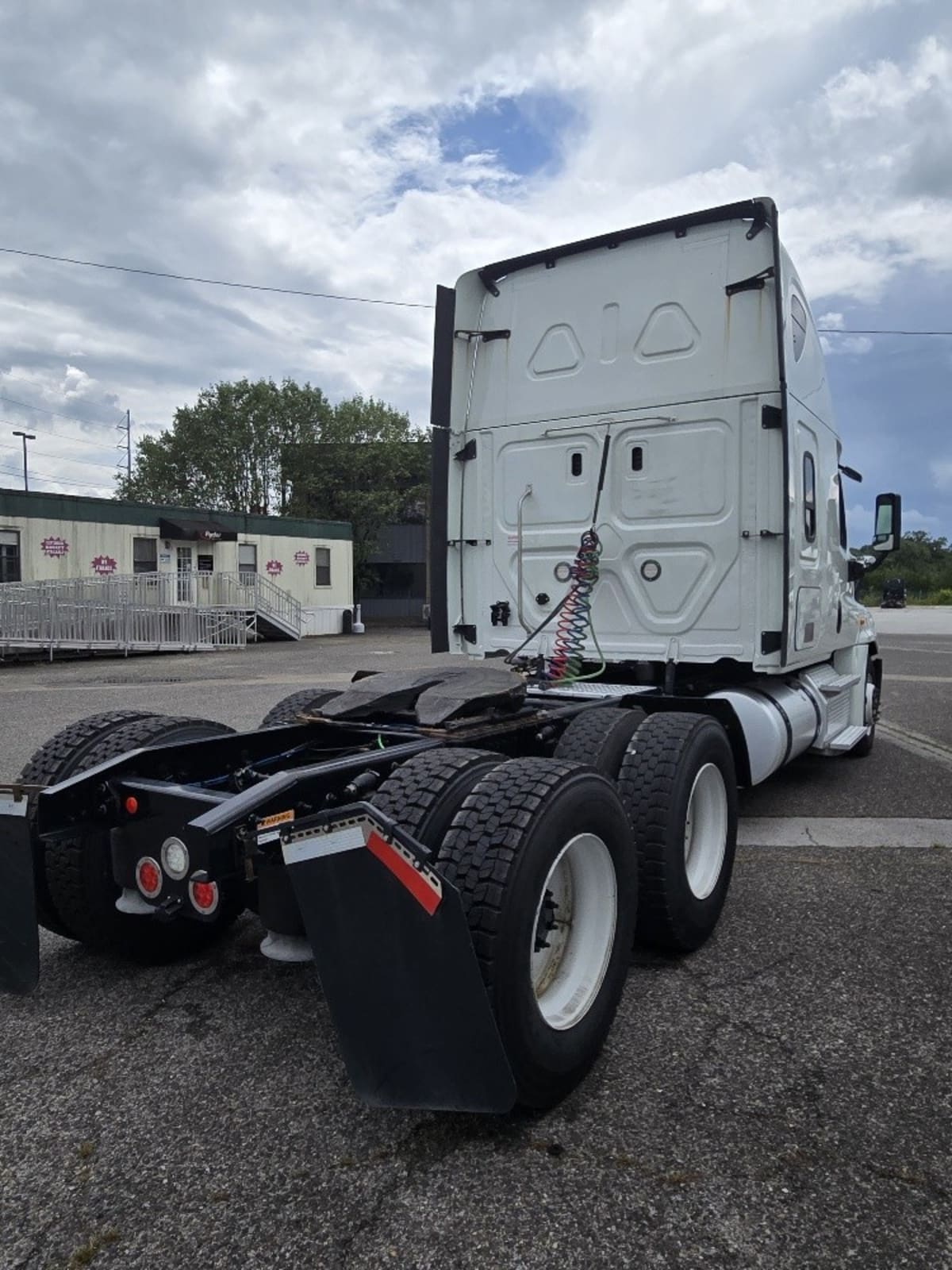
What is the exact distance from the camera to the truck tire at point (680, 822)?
343 cm

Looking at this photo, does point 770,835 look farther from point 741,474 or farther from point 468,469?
point 468,469

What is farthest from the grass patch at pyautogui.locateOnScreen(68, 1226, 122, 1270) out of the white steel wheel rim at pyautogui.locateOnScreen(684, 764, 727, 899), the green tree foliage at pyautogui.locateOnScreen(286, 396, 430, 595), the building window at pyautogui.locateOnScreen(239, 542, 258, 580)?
the green tree foliage at pyautogui.locateOnScreen(286, 396, 430, 595)

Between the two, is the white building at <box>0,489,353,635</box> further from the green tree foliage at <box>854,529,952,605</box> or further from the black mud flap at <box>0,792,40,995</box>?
the green tree foliage at <box>854,529,952,605</box>

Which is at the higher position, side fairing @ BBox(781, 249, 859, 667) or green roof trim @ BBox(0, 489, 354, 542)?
green roof trim @ BBox(0, 489, 354, 542)

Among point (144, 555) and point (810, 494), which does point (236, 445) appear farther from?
point (810, 494)

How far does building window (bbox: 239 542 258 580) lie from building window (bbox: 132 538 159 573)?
314cm

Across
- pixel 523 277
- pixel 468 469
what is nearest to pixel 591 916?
pixel 468 469

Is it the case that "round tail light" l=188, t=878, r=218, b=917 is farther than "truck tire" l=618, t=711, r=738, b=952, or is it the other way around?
"truck tire" l=618, t=711, r=738, b=952

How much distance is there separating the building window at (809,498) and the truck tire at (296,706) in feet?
10.1

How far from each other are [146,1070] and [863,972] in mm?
2513

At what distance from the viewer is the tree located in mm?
41719

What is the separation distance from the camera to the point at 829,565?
21.1ft

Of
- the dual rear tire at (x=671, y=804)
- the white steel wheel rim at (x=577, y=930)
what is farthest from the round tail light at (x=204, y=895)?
the dual rear tire at (x=671, y=804)

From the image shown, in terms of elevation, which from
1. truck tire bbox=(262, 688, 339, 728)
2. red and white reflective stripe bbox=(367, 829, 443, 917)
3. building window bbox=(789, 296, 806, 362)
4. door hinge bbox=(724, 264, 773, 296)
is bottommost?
red and white reflective stripe bbox=(367, 829, 443, 917)
